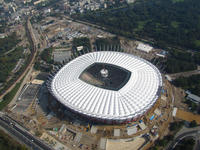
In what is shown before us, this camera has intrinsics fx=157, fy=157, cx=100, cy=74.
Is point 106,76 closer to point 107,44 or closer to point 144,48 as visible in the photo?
point 107,44

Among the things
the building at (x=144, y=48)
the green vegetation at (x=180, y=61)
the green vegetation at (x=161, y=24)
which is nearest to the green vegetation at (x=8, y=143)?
the green vegetation at (x=180, y=61)

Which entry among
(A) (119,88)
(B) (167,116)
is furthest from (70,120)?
(B) (167,116)

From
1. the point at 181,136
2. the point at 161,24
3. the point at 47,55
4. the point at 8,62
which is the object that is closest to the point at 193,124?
the point at 181,136

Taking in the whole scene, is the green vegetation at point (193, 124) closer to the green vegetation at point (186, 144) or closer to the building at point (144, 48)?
the green vegetation at point (186, 144)

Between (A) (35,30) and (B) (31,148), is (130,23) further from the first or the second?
(B) (31,148)

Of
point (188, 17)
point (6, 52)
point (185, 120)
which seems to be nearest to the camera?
point (185, 120)

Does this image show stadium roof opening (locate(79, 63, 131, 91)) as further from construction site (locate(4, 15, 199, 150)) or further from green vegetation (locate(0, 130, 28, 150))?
green vegetation (locate(0, 130, 28, 150))
